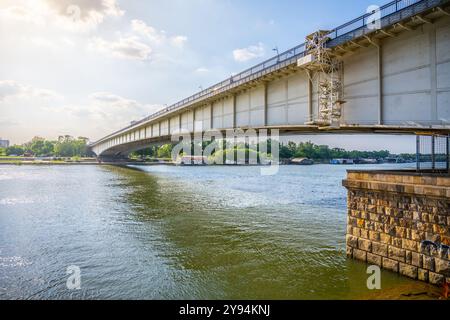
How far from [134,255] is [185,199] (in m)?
14.4

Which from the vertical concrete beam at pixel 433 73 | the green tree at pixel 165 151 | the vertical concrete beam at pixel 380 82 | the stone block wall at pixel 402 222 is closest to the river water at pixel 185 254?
the stone block wall at pixel 402 222

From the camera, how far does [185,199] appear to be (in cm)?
2606

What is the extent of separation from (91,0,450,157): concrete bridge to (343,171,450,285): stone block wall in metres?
4.33

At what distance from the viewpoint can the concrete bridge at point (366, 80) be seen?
11656 millimetres

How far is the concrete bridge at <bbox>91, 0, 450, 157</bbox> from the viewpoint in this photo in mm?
11656

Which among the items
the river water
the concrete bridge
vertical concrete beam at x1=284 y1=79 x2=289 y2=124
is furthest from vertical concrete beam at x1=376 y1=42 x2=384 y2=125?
vertical concrete beam at x1=284 y1=79 x2=289 y2=124

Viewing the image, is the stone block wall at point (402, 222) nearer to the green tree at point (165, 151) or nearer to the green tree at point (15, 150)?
the green tree at point (165, 151)

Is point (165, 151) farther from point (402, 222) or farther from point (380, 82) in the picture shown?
point (402, 222)

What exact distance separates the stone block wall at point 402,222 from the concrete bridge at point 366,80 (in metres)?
4.33

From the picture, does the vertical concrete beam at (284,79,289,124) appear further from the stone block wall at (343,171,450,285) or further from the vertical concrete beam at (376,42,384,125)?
the stone block wall at (343,171,450,285)

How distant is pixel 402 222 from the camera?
898 centimetres
